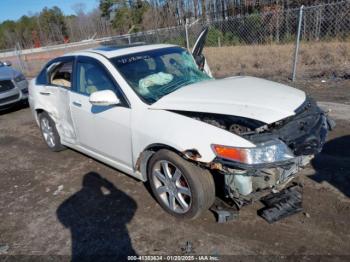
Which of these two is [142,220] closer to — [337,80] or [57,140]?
[57,140]

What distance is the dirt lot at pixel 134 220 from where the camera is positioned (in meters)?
2.89

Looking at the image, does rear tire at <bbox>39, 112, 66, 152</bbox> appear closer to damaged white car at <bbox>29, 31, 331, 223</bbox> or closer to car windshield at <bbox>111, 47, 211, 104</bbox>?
damaged white car at <bbox>29, 31, 331, 223</bbox>

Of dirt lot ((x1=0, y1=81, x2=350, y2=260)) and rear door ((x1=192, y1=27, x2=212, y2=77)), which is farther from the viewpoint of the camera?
rear door ((x1=192, y1=27, x2=212, y2=77))

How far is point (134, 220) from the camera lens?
3.39 meters

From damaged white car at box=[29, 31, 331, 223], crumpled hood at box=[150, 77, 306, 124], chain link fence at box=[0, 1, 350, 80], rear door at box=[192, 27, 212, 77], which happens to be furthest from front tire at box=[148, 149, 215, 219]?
chain link fence at box=[0, 1, 350, 80]

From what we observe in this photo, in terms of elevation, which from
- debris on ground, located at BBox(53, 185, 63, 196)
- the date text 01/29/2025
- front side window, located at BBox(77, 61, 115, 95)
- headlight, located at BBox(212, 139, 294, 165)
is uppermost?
front side window, located at BBox(77, 61, 115, 95)

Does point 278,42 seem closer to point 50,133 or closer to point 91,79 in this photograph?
point 50,133

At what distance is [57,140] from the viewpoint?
5285 millimetres

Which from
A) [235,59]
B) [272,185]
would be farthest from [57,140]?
[235,59]

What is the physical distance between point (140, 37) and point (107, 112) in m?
10.2

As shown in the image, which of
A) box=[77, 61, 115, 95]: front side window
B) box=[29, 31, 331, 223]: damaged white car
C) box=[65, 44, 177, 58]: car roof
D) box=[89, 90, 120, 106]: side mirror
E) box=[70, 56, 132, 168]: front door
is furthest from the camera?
box=[65, 44, 177, 58]: car roof

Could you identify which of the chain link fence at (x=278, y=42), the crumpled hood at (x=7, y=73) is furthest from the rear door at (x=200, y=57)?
the crumpled hood at (x=7, y=73)

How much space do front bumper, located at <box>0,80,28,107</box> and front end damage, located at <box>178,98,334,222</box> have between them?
713 cm

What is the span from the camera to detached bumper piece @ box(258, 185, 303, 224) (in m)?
3.14
